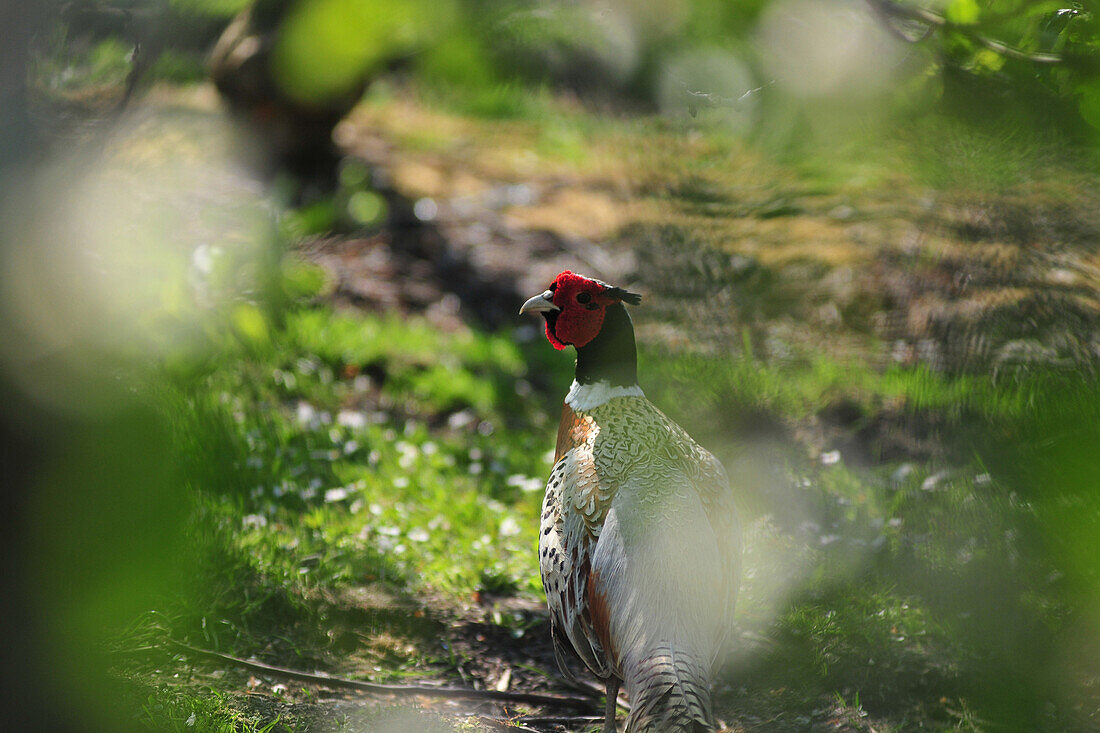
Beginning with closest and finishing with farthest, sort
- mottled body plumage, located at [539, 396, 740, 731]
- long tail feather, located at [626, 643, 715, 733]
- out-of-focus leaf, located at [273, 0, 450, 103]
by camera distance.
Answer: out-of-focus leaf, located at [273, 0, 450, 103] → long tail feather, located at [626, 643, 715, 733] → mottled body plumage, located at [539, 396, 740, 731]

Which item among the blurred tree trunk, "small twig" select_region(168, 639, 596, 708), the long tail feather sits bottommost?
"small twig" select_region(168, 639, 596, 708)

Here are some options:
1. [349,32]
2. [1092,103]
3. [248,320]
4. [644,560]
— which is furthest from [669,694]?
[248,320]

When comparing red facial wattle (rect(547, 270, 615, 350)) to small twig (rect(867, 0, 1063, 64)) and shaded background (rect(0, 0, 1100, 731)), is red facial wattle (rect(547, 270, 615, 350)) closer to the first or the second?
shaded background (rect(0, 0, 1100, 731))

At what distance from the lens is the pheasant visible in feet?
7.43

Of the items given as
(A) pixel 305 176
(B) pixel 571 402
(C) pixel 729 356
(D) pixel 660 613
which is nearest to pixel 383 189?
(A) pixel 305 176

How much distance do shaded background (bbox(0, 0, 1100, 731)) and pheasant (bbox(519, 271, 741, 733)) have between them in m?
0.69

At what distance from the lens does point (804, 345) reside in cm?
452

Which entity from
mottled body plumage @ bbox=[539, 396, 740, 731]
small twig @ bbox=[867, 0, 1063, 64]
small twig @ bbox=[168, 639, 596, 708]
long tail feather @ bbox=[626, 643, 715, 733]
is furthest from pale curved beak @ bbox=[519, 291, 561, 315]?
small twig @ bbox=[867, 0, 1063, 64]

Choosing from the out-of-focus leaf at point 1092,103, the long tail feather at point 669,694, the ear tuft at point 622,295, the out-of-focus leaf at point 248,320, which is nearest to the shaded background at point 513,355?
the out-of-focus leaf at point 1092,103

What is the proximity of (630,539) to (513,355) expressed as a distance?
10.7 ft

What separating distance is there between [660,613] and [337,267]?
15.1 feet

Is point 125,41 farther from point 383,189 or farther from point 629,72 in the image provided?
point 383,189

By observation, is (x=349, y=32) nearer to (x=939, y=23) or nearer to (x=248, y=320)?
(x=939, y=23)

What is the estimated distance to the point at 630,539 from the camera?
2.44m
